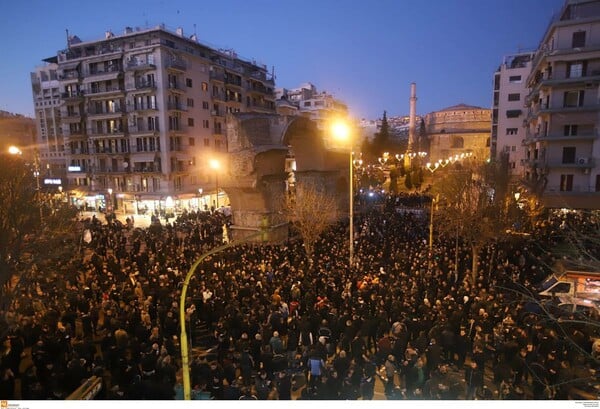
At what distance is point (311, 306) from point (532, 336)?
19.4 ft

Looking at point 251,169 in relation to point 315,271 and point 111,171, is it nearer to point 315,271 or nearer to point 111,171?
point 315,271

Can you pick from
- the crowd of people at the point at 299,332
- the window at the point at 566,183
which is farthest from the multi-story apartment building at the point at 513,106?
the crowd of people at the point at 299,332

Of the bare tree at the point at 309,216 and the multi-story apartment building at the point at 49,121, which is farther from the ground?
the multi-story apartment building at the point at 49,121

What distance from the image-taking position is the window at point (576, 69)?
27109 millimetres

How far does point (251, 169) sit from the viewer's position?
72.1ft

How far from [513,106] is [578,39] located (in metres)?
19.4

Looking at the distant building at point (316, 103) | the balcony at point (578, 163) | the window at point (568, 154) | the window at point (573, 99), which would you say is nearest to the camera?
the balcony at point (578, 163)

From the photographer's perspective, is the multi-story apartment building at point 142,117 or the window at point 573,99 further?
the multi-story apartment building at point 142,117

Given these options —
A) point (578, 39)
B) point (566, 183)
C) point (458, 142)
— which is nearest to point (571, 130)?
point (566, 183)

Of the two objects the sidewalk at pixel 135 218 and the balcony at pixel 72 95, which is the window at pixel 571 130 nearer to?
the sidewalk at pixel 135 218

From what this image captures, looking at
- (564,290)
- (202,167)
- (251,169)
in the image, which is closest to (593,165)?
(564,290)

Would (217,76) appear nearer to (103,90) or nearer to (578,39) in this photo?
(103,90)

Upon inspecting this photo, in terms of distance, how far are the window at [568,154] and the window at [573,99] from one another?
2.98 meters

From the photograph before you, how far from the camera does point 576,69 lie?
2734cm
